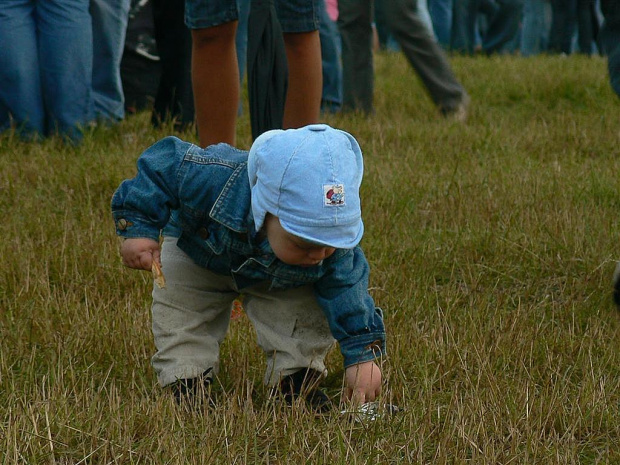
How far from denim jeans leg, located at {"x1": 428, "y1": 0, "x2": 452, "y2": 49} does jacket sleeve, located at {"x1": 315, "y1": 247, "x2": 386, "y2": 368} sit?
10837mm

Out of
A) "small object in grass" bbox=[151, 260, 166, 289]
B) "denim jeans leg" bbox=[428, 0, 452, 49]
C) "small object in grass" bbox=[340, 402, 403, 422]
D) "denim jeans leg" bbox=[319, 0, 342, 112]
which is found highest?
"small object in grass" bbox=[151, 260, 166, 289]

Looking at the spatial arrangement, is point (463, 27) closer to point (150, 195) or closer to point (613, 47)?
point (613, 47)

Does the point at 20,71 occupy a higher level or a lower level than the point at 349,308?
lower

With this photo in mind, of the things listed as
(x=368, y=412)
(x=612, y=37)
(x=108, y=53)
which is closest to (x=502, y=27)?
(x=108, y=53)

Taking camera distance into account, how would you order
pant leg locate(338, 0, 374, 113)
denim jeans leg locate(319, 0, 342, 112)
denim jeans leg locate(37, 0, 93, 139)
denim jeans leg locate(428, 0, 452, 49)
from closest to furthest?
denim jeans leg locate(37, 0, 93, 139) < pant leg locate(338, 0, 374, 113) < denim jeans leg locate(319, 0, 342, 112) < denim jeans leg locate(428, 0, 452, 49)

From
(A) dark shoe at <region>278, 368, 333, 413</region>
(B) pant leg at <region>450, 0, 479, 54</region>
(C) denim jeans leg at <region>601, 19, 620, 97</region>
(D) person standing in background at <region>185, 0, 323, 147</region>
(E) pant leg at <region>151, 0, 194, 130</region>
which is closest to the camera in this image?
(A) dark shoe at <region>278, 368, 333, 413</region>

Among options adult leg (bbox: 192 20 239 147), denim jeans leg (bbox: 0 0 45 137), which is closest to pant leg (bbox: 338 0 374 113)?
denim jeans leg (bbox: 0 0 45 137)

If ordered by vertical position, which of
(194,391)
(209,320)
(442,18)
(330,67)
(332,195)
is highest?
(332,195)

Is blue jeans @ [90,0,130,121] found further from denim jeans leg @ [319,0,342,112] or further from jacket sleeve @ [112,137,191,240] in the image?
jacket sleeve @ [112,137,191,240]

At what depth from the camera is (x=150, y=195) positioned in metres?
2.58

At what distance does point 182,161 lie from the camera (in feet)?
8.72

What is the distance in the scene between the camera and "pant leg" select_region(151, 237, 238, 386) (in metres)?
2.77

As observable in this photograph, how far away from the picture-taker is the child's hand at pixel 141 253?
254 centimetres

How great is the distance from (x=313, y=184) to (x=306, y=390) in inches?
23.6
